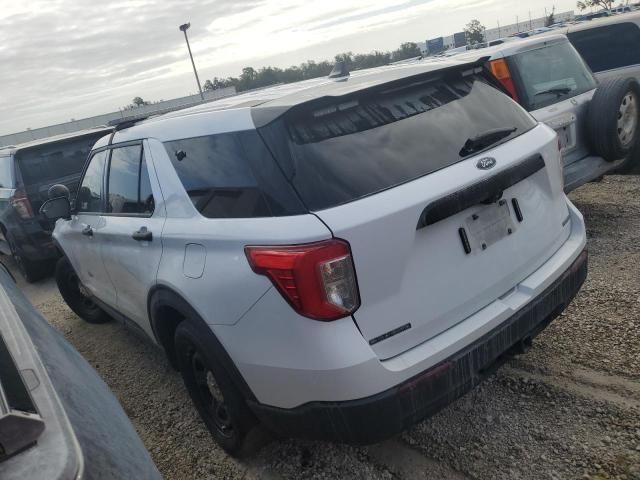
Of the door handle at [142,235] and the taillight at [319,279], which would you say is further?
A: the door handle at [142,235]

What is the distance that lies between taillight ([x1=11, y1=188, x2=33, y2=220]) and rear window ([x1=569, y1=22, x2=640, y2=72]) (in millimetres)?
7378

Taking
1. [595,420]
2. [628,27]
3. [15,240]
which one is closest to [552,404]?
[595,420]

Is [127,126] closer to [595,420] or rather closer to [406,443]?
[406,443]

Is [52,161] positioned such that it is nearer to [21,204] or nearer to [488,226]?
[21,204]

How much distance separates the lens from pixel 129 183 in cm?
342

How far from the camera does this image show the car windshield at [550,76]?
194 inches

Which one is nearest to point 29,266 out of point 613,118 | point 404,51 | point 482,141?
point 482,141

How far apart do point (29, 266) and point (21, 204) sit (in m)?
0.89

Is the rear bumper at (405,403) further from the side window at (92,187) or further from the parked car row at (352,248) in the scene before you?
the side window at (92,187)

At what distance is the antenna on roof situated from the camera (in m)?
3.22

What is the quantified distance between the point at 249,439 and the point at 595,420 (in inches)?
68.9

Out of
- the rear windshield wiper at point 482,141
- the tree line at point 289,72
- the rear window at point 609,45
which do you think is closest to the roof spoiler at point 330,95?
the rear windshield wiper at point 482,141

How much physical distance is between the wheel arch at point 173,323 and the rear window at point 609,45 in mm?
6226

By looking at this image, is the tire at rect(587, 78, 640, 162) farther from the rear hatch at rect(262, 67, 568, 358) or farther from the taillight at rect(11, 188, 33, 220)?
the taillight at rect(11, 188, 33, 220)
